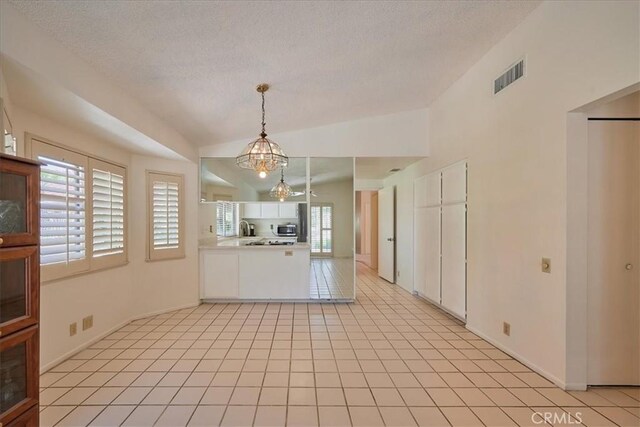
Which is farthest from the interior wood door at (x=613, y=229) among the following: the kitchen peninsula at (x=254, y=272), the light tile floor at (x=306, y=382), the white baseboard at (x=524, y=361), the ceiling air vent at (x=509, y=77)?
the kitchen peninsula at (x=254, y=272)

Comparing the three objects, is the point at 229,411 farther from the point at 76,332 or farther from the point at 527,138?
the point at 527,138

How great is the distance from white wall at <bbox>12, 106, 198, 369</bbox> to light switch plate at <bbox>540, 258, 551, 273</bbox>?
14.2 ft

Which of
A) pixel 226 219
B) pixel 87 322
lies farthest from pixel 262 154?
pixel 87 322

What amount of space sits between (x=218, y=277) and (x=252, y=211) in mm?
1263

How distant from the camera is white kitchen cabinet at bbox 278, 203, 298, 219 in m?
4.92

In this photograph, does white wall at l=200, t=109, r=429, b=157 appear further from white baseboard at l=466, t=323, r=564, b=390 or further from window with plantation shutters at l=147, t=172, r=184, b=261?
white baseboard at l=466, t=323, r=564, b=390

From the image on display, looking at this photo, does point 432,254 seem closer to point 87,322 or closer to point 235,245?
point 235,245

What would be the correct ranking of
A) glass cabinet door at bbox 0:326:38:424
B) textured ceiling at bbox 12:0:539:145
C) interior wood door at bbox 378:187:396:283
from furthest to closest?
1. interior wood door at bbox 378:187:396:283
2. textured ceiling at bbox 12:0:539:145
3. glass cabinet door at bbox 0:326:38:424

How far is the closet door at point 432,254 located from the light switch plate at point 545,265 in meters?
1.76

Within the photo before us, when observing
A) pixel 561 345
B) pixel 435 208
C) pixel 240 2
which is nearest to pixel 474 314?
pixel 561 345

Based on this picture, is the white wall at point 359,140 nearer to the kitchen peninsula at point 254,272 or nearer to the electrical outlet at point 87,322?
the kitchen peninsula at point 254,272

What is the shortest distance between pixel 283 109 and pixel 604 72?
301 centimetres

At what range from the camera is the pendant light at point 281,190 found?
4.60 m

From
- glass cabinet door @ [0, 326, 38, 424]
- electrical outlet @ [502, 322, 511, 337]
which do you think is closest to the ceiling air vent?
electrical outlet @ [502, 322, 511, 337]
